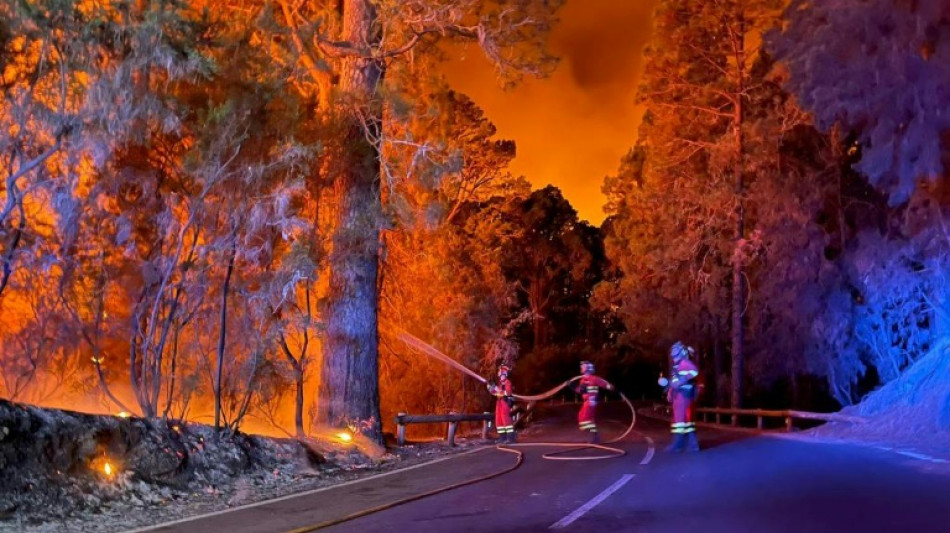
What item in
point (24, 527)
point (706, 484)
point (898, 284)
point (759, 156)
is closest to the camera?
point (24, 527)

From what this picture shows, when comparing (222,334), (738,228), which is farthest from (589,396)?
(738,228)

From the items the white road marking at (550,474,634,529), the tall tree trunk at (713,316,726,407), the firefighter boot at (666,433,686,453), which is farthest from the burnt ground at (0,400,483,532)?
the tall tree trunk at (713,316,726,407)

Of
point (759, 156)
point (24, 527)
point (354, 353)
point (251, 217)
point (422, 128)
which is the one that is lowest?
point (24, 527)

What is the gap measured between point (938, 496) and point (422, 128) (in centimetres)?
1452

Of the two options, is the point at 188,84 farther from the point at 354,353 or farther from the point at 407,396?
the point at 407,396

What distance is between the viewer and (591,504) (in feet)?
30.8

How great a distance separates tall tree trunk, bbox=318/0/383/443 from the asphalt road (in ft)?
9.39

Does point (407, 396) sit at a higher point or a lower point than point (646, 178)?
lower

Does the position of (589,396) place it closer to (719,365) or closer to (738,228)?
(738,228)

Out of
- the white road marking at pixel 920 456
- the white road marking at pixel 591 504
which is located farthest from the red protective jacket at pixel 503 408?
the white road marking at pixel 920 456

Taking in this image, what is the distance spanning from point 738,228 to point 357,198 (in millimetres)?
19401

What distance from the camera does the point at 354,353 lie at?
53.1 ft

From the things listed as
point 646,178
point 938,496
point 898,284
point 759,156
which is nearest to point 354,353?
point 938,496

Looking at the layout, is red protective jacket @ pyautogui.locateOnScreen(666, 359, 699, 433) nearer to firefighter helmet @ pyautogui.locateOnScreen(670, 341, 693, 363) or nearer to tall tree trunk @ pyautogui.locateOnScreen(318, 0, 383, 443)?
firefighter helmet @ pyautogui.locateOnScreen(670, 341, 693, 363)
